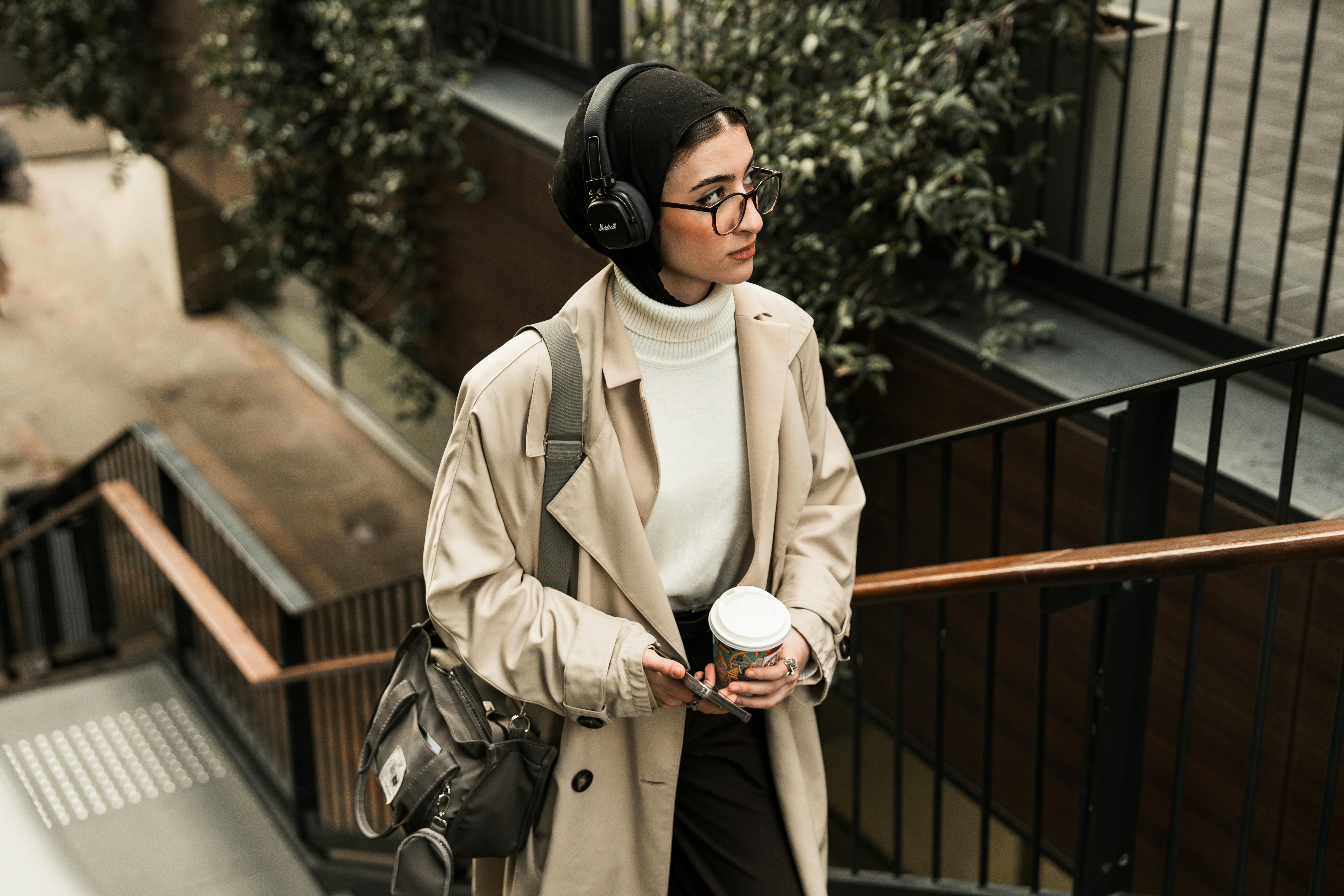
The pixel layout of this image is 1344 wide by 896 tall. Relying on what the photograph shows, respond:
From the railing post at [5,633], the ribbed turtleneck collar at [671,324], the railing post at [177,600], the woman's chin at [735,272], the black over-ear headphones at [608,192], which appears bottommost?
the railing post at [5,633]

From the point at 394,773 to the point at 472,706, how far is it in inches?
5.4

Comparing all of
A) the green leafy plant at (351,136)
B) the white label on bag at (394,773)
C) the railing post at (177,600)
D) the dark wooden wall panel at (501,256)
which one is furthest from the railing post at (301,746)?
the white label on bag at (394,773)

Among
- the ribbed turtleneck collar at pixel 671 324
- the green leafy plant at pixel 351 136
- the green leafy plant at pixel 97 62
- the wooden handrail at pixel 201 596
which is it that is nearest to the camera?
the ribbed turtleneck collar at pixel 671 324

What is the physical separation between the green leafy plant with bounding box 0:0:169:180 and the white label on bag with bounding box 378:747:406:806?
7.31 meters

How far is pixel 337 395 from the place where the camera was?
35.0 feet

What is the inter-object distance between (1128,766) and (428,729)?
3.99 feet

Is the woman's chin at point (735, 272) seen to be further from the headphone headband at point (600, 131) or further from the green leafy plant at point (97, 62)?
the green leafy plant at point (97, 62)

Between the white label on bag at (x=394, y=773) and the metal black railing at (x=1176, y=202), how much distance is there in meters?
2.37

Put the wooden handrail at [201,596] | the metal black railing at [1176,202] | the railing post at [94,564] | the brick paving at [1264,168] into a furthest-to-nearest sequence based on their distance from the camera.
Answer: the railing post at [94,564] < the wooden handrail at [201,596] < the brick paving at [1264,168] < the metal black railing at [1176,202]

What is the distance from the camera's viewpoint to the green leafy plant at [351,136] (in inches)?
222

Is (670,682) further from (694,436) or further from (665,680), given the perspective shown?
(694,436)

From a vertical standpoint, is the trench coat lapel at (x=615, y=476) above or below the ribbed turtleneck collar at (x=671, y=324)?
below

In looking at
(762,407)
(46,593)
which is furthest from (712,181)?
(46,593)

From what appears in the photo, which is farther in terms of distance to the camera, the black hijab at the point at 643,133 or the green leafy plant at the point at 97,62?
the green leafy plant at the point at 97,62
